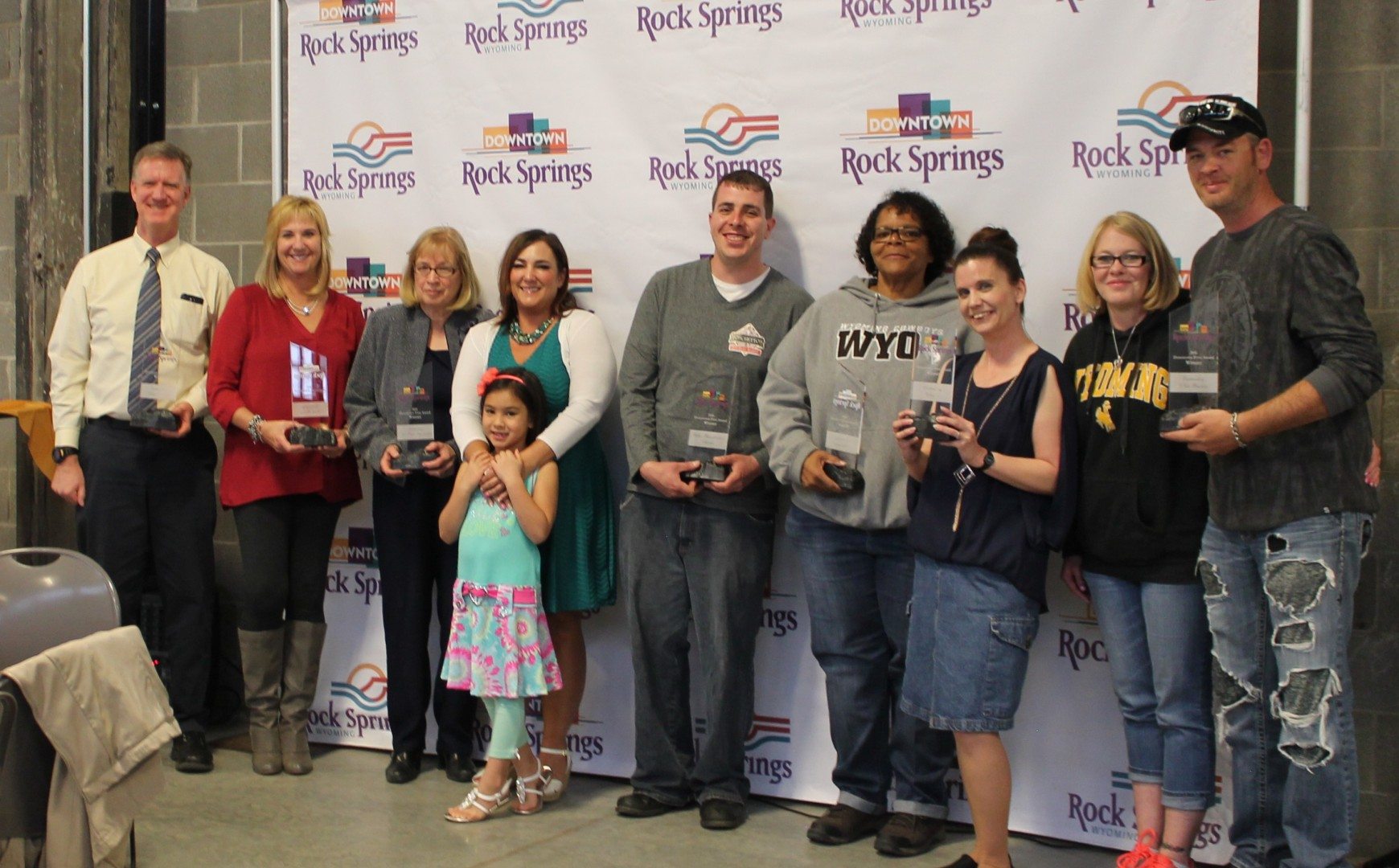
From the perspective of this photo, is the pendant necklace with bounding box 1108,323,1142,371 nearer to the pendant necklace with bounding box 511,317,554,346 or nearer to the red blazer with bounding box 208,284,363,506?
the pendant necklace with bounding box 511,317,554,346

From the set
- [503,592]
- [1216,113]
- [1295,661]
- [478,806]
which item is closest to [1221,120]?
[1216,113]

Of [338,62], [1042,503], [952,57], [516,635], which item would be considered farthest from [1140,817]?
[338,62]

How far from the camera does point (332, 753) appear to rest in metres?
4.34

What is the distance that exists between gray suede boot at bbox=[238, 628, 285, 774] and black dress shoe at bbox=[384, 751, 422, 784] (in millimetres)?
377

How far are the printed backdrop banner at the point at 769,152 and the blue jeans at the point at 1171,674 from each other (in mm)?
481

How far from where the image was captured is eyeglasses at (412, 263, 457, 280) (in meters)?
3.98

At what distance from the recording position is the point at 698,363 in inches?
142

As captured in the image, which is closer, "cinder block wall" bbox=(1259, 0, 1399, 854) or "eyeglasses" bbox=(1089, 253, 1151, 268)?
"eyeglasses" bbox=(1089, 253, 1151, 268)


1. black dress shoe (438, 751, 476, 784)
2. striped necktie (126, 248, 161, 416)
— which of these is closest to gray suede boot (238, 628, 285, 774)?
black dress shoe (438, 751, 476, 784)

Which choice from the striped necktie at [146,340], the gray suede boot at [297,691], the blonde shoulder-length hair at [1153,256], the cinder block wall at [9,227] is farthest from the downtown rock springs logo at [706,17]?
the cinder block wall at [9,227]

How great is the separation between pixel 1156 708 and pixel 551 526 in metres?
1.67

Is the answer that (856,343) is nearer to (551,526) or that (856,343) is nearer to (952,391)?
(952,391)

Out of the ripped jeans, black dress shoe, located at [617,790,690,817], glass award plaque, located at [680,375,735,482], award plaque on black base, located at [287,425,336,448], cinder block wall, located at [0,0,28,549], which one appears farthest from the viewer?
cinder block wall, located at [0,0,28,549]

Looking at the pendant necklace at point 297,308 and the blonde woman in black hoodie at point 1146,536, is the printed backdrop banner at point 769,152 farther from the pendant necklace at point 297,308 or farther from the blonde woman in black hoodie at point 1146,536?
the blonde woman in black hoodie at point 1146,536
